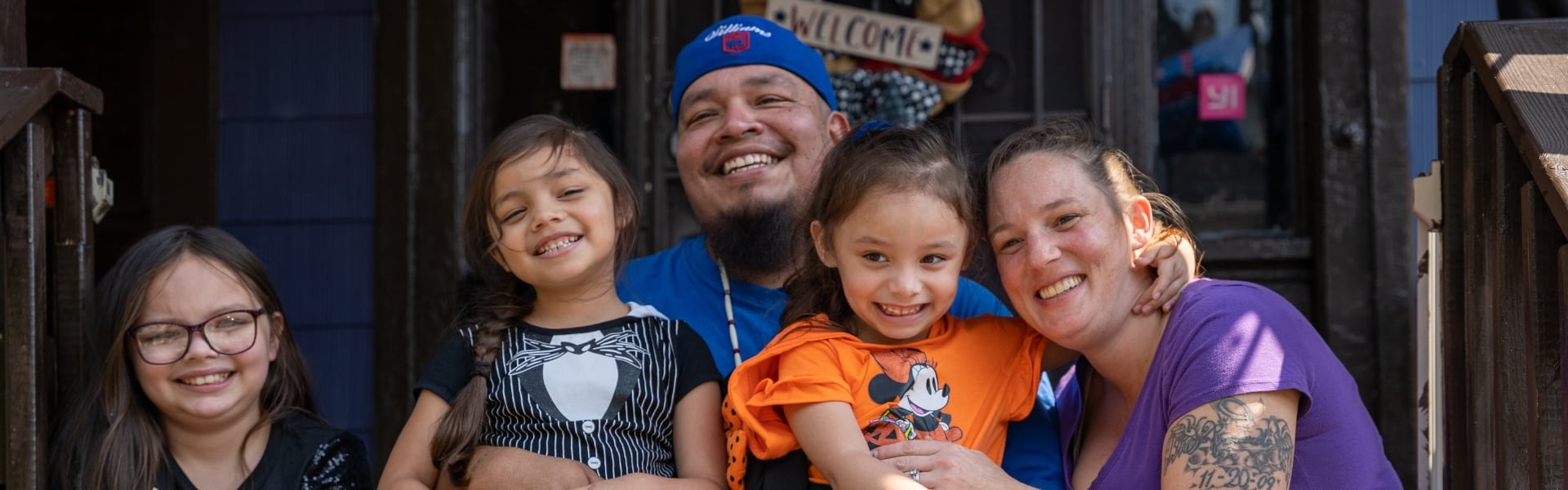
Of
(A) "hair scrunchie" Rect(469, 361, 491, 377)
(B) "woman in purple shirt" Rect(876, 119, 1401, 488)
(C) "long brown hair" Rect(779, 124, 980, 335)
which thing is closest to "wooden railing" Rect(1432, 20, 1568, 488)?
(B) "woman in purple shirt" Rect(876, 119, 1401, 488)

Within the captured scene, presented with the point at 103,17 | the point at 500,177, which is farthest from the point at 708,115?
the point at 103,17

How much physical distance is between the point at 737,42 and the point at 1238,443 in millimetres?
1666

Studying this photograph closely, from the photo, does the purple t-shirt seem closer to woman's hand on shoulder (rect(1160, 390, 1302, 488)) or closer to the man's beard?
woman's hand on shoulder (rect(1160, 390, 1302, 488))

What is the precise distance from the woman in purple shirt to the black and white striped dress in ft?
1.66

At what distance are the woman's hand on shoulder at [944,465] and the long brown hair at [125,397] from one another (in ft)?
4.83

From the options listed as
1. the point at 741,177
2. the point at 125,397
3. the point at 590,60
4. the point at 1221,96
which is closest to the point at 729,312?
the point at 741,177

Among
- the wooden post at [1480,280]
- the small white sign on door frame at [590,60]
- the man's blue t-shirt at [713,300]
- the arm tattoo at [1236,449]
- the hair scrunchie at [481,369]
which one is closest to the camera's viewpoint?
the arm tattoo at [1236,449]

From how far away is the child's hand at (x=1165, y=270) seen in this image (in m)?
2.28

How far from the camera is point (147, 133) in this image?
15.1 feet

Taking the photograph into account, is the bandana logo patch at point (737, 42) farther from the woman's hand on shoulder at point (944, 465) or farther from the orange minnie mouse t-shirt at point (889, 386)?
the woman's hand on shoulder at point (944, 465)

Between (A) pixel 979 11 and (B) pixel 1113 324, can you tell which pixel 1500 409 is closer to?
(B) pixel 1113 324

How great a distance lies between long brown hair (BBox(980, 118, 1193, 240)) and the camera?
2320 mm

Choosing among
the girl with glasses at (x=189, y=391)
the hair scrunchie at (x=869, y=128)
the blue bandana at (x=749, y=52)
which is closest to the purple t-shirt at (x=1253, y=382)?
the hair scrunchie at (x=869, y=128)

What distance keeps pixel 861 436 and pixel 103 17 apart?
13.6 ft
